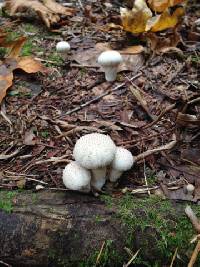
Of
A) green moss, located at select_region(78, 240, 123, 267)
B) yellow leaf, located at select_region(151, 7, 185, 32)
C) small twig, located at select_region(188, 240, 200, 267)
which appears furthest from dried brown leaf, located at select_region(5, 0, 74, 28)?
small twig, located at select_region(188, 240, 200, 267)

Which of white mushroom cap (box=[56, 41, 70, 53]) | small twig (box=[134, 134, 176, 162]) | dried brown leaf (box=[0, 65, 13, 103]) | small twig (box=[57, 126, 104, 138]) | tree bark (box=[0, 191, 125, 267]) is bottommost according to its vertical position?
tree bark (box=[0, 191, 125, 267])

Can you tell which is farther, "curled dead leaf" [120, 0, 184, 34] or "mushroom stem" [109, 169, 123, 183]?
"curled dead leaf" [120, 0, 184, 34]

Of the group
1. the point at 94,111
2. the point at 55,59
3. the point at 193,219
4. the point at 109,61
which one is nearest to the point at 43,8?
the point at 55,59

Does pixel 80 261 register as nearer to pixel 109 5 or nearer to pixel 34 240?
pixel 34 240

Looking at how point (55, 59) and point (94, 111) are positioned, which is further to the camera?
point (55, 59)

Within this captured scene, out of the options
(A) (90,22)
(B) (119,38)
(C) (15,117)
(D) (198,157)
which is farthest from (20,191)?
(A) (90,22)

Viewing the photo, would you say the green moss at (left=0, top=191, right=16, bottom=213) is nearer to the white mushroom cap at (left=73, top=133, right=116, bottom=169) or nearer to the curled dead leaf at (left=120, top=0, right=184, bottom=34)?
the white mushroom cap at (left=73, top=133, right=116, bottom=169)

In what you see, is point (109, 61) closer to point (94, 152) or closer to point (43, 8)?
point (94, 152)
